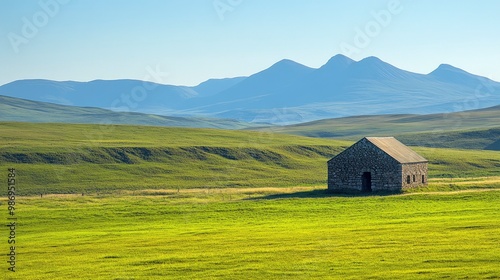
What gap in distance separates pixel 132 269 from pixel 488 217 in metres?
25.1

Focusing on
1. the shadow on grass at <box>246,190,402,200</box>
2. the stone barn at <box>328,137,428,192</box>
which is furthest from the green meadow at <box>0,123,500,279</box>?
the stone barn at <box>328,137,428,192</box>

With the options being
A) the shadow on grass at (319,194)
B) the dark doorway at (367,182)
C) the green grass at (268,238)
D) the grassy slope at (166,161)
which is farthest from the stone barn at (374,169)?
the grassy slope at (166,161)

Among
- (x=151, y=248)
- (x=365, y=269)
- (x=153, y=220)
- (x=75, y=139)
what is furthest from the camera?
(x=75, y=139)

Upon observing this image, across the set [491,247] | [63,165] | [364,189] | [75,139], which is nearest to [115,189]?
[63,165]

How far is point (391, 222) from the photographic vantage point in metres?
50.7

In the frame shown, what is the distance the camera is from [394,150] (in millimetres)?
83875

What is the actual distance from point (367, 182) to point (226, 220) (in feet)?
90.5

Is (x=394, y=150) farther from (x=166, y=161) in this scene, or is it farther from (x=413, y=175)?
(x=166, y=161)

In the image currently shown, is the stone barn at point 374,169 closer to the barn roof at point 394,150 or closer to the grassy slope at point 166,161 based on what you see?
the barn roof at point 394,150

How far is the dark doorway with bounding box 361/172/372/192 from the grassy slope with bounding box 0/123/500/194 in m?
22.1

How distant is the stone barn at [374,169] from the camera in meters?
80.1

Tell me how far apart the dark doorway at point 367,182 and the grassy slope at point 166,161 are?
2206 centimetres

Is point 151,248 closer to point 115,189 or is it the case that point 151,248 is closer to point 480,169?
point 115,189

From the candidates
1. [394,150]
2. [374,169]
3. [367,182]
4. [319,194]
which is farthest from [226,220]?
[394,150]
